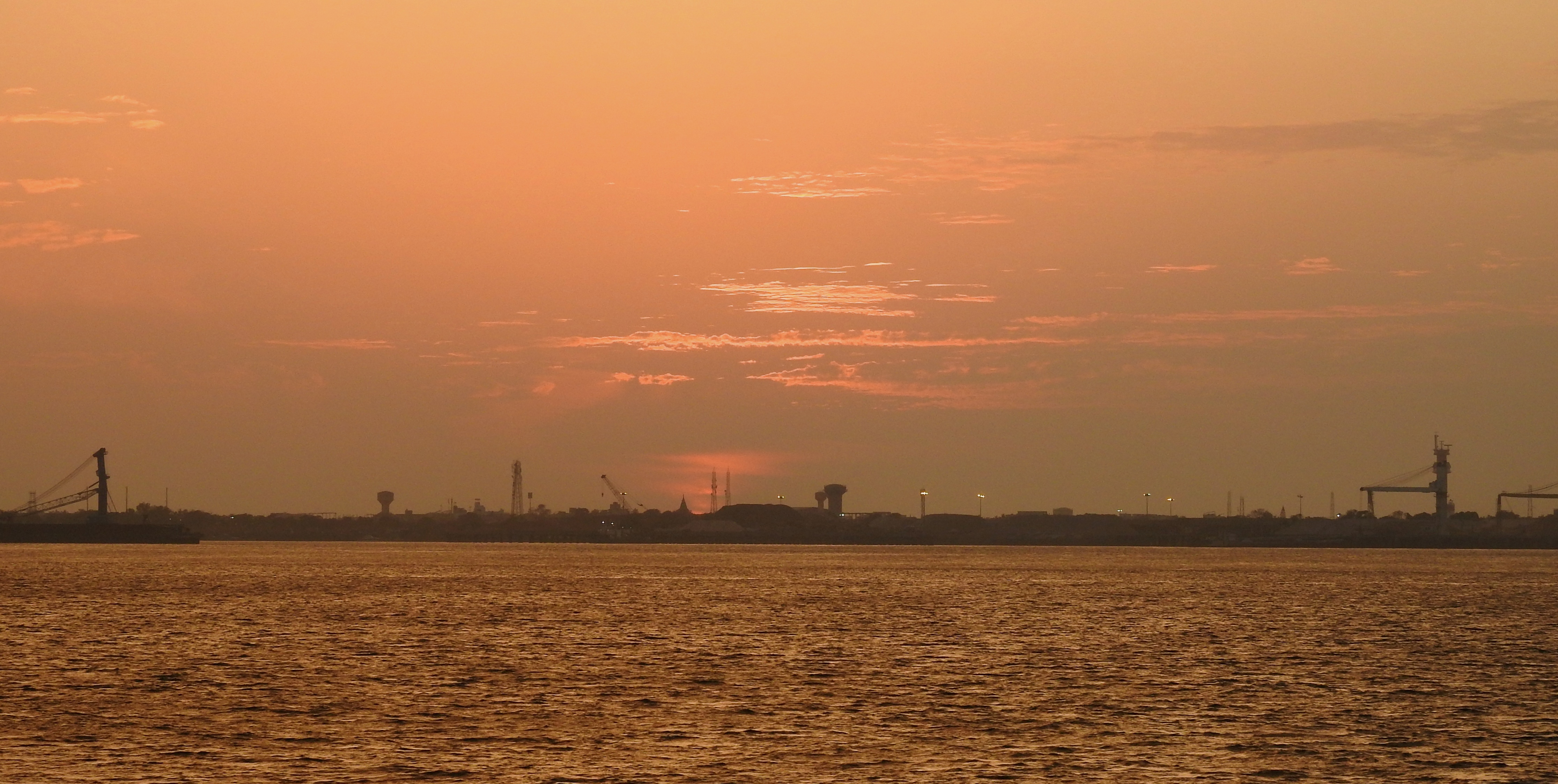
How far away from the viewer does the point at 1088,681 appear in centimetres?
6131

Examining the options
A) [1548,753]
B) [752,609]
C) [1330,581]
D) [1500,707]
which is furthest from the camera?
[1330,581]

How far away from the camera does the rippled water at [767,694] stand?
40875 millimetres

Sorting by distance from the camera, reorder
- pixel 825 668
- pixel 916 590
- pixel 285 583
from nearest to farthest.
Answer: pixel 825 668
pixel 916 590
pixel 285 583

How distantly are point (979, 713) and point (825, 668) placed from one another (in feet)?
50.4

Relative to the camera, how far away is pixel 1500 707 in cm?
5422

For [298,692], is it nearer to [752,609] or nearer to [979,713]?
[979,713]

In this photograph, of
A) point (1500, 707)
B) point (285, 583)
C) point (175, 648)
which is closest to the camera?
point (1500, 707)

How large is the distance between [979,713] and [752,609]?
63.0 metres

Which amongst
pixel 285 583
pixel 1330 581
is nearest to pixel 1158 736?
pixel 285 583

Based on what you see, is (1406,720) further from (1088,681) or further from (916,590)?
(916,590)

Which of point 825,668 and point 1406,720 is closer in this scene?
point 1406,720

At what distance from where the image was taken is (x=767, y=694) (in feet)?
183

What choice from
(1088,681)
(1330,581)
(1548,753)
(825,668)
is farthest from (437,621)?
(1330,581)

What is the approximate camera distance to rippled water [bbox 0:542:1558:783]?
40.9 m
